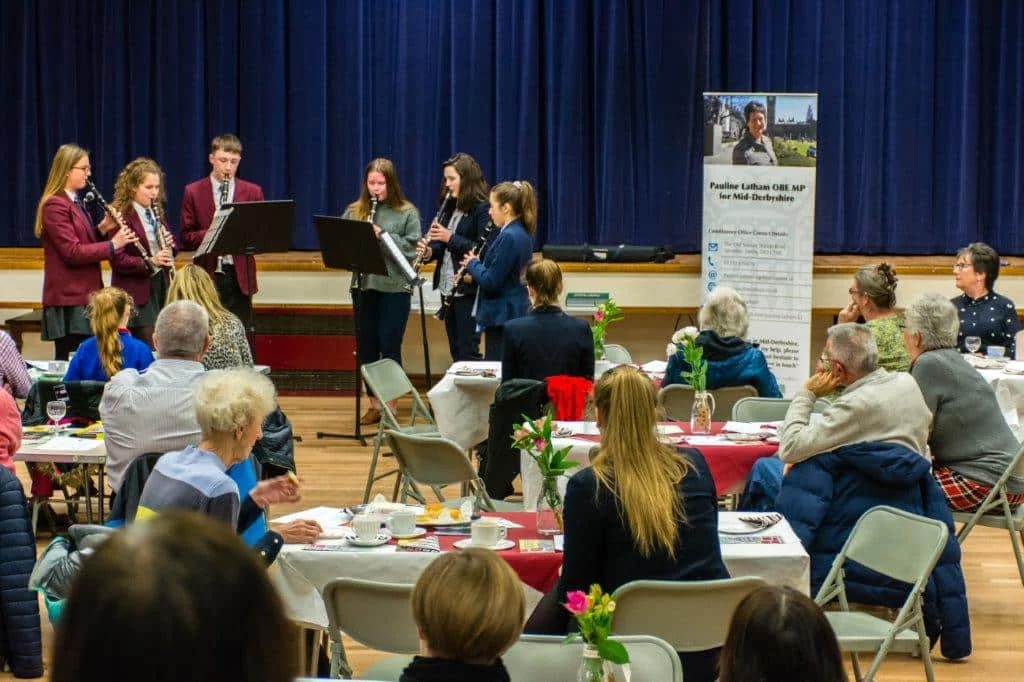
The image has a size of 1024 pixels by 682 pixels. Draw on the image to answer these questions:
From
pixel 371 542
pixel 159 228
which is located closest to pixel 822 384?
pixel 371 542

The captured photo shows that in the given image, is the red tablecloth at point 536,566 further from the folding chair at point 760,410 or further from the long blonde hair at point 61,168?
the long blonde hair at point 61,168

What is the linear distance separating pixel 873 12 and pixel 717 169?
219 centimetres

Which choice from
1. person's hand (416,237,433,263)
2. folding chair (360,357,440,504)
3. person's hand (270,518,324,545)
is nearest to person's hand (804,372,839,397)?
person's hand (270,518,324,545)

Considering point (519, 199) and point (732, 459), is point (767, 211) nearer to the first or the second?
point (519, 199)

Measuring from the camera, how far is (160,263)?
846 centimetres

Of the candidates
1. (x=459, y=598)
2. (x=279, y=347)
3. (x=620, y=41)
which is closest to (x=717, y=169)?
(x=620, y=41)

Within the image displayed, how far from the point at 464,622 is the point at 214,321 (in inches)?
149

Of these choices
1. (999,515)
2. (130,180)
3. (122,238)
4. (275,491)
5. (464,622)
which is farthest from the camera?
(130,180)

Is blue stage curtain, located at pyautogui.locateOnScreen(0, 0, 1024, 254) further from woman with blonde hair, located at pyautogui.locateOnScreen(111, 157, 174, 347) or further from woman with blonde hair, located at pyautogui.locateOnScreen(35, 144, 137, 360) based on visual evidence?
woman with blonde hair, located at pyautogui.locateOnScreen(35, 144, 137, 360)

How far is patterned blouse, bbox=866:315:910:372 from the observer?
6004 mm

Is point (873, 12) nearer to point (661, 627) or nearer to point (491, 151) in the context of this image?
point (491, 151)

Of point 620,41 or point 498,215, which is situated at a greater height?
point 620,41

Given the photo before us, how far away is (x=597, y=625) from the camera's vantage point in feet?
9.98

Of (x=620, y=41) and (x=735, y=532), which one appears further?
(x=620, y=41)
